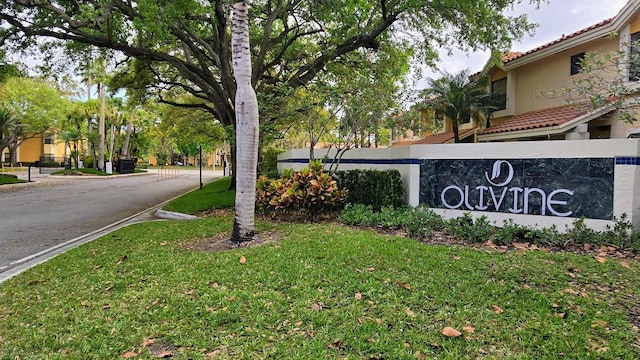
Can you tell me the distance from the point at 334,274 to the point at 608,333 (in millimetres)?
2631

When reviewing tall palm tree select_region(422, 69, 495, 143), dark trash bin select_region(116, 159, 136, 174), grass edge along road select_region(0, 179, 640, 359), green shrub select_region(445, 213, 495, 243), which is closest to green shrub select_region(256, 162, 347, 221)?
grass edge along road select_region(0, 179, 640, 359)

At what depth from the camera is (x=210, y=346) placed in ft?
10.2

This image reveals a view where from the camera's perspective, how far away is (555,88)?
13.0 meters

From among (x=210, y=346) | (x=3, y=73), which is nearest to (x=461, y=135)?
(x=210, y=346)

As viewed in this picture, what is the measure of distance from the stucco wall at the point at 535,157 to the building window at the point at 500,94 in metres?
8.50

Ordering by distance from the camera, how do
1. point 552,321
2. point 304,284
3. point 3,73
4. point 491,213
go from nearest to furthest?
point 552,321 → point 304,284 → point 491,213 → point 3,73

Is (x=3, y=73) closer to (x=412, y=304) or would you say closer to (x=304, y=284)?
(x=304, y=284)

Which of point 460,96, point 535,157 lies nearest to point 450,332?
point 535,157

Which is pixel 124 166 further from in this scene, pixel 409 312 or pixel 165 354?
pixel 409 312

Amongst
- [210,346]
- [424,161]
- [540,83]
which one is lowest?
[210,346]

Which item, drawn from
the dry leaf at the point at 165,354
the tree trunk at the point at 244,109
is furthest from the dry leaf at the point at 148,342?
the tree trunk at the point at 244,109

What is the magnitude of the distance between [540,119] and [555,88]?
1717 millimetres

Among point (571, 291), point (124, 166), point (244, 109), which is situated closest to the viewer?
point (571, 291)

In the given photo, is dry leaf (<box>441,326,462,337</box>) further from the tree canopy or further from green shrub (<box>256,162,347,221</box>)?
the tree canopy
